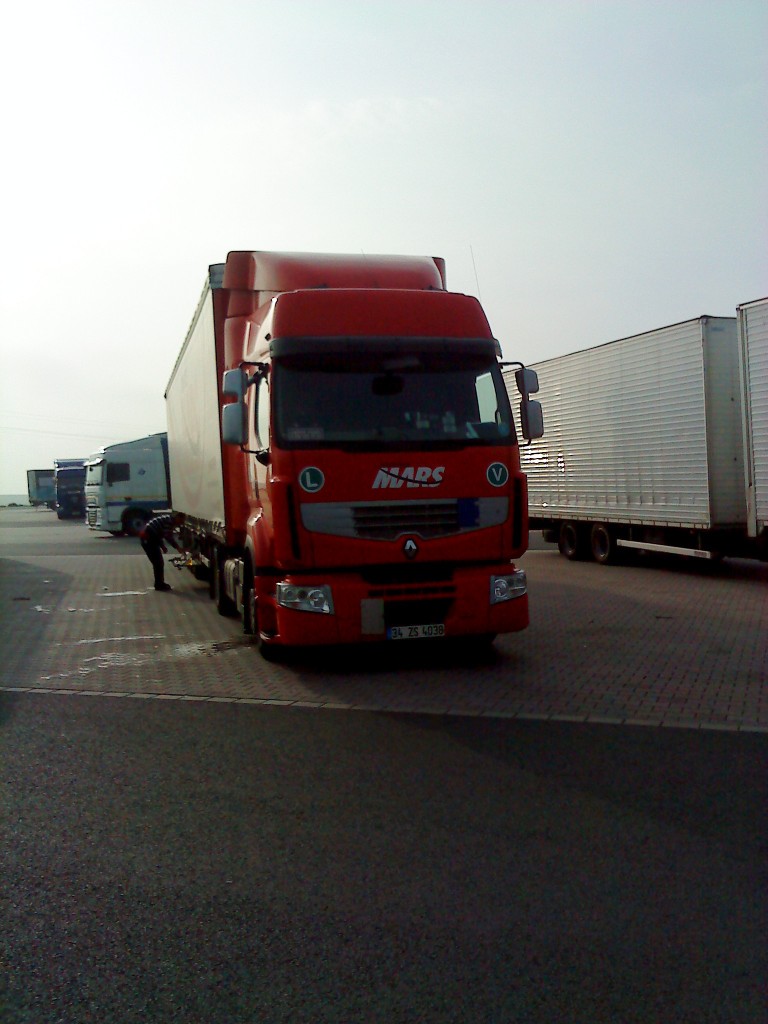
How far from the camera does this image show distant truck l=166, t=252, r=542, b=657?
371 inches

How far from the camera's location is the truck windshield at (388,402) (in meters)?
9.54

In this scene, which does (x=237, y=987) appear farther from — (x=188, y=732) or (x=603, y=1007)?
(x=188, y=732)

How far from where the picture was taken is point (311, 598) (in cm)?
941

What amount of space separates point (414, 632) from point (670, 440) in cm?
970

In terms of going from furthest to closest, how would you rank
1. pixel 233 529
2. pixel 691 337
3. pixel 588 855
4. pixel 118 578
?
1. pixel 118 578
2. pixel 691 337
3. pixel 233 529
4. pixel 588 855

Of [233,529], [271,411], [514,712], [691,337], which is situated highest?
[691,337]

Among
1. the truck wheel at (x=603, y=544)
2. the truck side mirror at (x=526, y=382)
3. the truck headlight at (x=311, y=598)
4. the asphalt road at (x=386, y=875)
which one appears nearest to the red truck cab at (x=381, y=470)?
the truck headlight at (x=311, y=598)

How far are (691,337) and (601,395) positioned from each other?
321cm

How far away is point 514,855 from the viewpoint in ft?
16.2

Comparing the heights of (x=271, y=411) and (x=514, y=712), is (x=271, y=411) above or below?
above

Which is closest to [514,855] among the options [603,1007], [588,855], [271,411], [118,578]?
[588,855]

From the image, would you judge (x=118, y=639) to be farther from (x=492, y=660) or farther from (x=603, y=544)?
(x=603, y=544)

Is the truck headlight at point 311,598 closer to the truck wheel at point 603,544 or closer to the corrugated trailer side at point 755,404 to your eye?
the corrugated trailer side at point 755,404

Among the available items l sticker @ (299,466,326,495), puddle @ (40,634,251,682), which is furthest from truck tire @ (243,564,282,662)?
l sticker @ (299,466,326,495)
